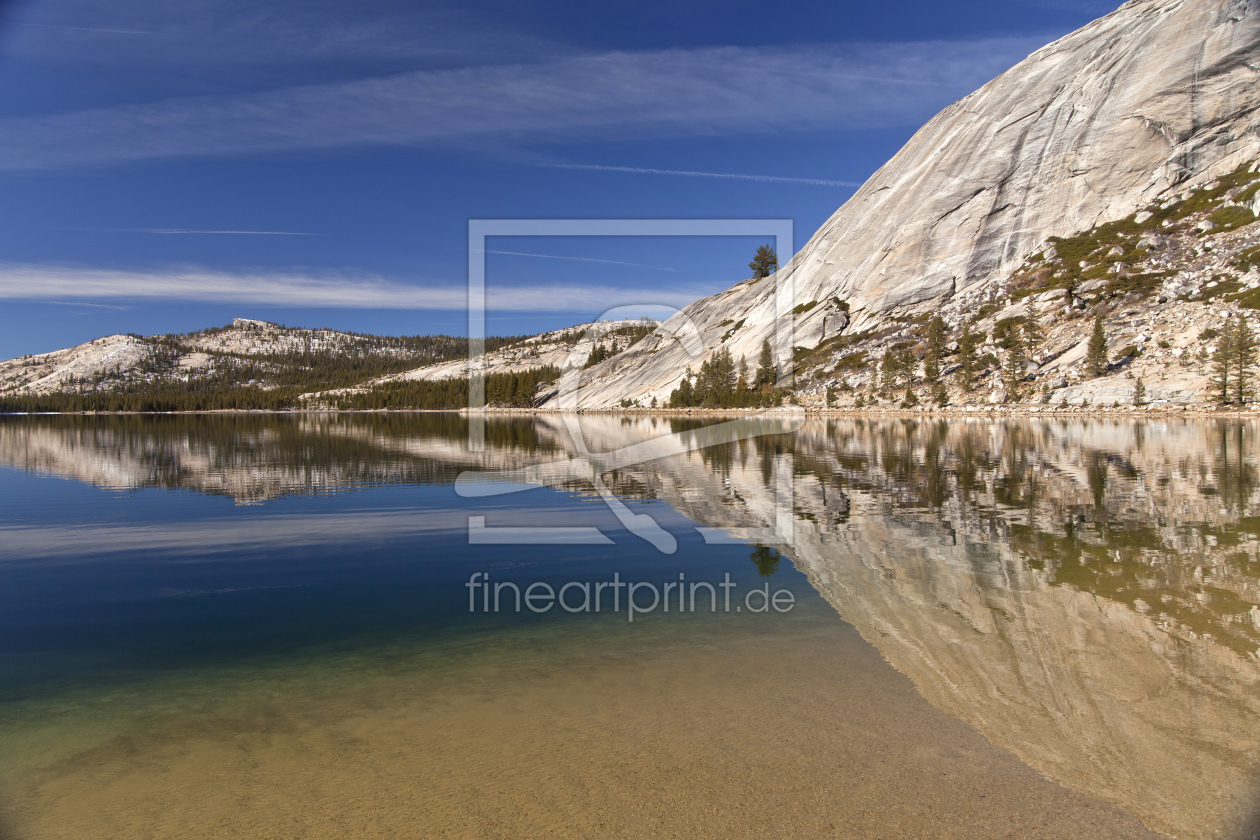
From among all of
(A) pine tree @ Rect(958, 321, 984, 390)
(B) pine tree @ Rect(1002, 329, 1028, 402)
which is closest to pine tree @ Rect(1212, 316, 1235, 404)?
(B) pine tree @ Rect(1002, 329, 1028, 402)

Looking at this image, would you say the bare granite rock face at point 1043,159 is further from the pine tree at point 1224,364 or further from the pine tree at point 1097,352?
the pine tree at point 1224,364

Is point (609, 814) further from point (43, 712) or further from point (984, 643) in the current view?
point (43, 712)

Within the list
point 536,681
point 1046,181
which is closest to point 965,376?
point 1046,181

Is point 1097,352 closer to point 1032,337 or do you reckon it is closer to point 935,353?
point 1032,337

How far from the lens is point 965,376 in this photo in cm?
10150

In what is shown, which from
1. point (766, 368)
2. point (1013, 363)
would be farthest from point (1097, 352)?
point (766, 368)

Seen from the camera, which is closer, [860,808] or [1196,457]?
[860,808]

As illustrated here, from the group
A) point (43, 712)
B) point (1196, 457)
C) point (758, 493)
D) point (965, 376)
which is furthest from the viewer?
point (965, 376)

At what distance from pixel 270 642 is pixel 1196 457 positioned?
37.4 metres

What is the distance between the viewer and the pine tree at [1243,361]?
6850 centimetres

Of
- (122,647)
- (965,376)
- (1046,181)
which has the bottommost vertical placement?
(122,647)

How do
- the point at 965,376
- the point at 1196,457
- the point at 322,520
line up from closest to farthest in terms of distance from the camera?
the point at 322,520
the point at 1196,457
the point at 965,376

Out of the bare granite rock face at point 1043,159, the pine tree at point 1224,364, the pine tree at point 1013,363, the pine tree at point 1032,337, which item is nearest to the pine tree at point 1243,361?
the pine tree at point 1224,364

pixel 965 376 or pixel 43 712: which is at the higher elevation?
pixel 965 376
